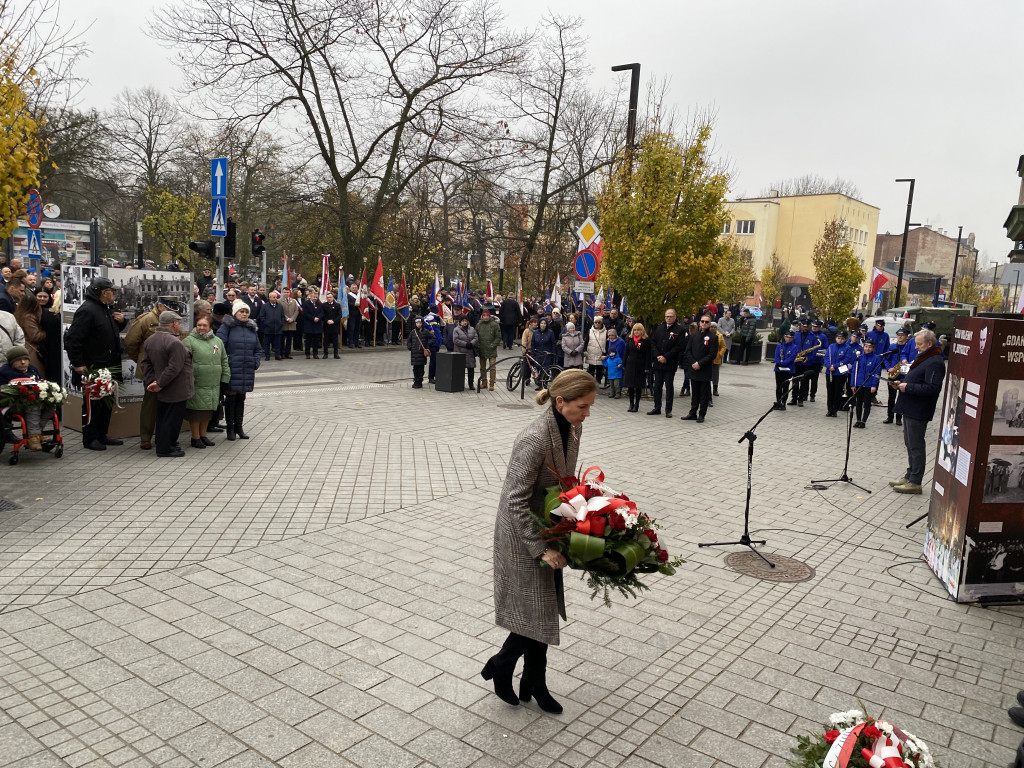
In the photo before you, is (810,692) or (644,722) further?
(810,692)

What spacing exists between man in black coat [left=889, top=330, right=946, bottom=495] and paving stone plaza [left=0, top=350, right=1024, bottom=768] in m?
0.51

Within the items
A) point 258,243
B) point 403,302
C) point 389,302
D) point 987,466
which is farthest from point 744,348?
point 987,466

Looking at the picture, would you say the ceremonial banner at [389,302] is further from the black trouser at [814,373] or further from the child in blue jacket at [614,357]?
the black trouser at [814,373]

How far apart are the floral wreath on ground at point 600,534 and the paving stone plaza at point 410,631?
0.99m

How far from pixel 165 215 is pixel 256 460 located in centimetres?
3293

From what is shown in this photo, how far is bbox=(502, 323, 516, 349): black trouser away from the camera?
25453mm

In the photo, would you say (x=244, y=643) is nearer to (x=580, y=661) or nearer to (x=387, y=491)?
(x=580, y=661)

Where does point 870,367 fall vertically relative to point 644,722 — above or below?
above

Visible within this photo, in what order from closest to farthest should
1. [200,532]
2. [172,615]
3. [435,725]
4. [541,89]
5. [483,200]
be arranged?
[435,725] → [172,615] → [200,532] → [541,89] → [483,200]

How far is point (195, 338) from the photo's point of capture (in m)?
9.47

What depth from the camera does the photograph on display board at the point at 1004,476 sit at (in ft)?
18.1

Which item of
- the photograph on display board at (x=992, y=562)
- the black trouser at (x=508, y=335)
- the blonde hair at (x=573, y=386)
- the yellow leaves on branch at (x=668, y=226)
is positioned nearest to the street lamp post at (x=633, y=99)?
the yellow leaves on branch at (x=668, y=226)

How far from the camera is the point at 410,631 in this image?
4.79 metres

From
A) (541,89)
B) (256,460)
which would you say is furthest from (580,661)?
(541,89)
